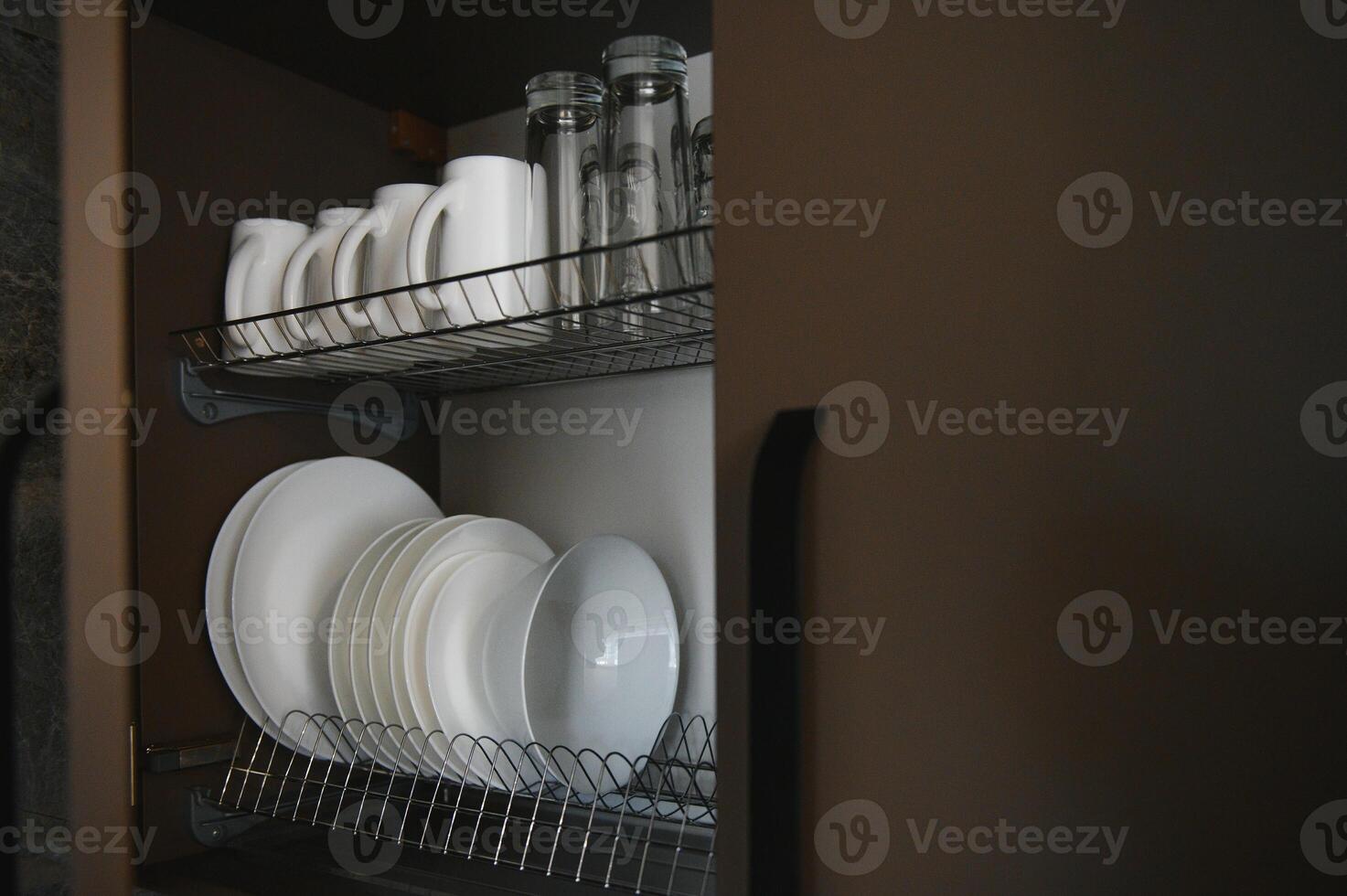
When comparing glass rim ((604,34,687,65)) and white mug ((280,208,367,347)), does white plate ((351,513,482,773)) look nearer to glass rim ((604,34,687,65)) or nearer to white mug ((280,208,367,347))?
white mug ((280,208,367,347))

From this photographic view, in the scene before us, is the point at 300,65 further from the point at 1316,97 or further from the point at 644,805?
the point at 1316,97

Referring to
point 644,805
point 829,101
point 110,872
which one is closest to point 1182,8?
point 829,101

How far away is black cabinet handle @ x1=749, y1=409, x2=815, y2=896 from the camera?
0.57 m

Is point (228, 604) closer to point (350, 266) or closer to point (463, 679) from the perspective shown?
point (463, 679)

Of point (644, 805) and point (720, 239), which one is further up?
point (720, 239)

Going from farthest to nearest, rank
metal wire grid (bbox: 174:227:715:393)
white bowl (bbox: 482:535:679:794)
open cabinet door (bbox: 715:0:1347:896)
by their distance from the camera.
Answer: white bowl (bbox: 482:535:679:794) < metal wire grid (bbox: 174:227:715:393) < open cabinet door (bbox: 715:0:1347:896)

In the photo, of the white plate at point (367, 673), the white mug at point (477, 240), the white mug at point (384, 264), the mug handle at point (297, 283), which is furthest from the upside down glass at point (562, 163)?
the white plate at point (367, 673)

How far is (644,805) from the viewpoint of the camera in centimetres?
101

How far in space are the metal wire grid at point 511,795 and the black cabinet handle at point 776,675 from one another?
0.98 ft

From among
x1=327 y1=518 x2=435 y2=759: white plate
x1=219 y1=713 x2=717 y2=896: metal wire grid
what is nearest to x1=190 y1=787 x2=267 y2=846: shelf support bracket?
x1=219 y1=713 x2=717 y2=896: metal wire grid

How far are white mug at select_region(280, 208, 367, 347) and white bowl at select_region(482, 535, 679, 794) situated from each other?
1.03 feet

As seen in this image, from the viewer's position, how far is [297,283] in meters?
0.97

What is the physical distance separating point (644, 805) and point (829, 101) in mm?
718

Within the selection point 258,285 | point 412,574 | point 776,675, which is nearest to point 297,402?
point 258,285
